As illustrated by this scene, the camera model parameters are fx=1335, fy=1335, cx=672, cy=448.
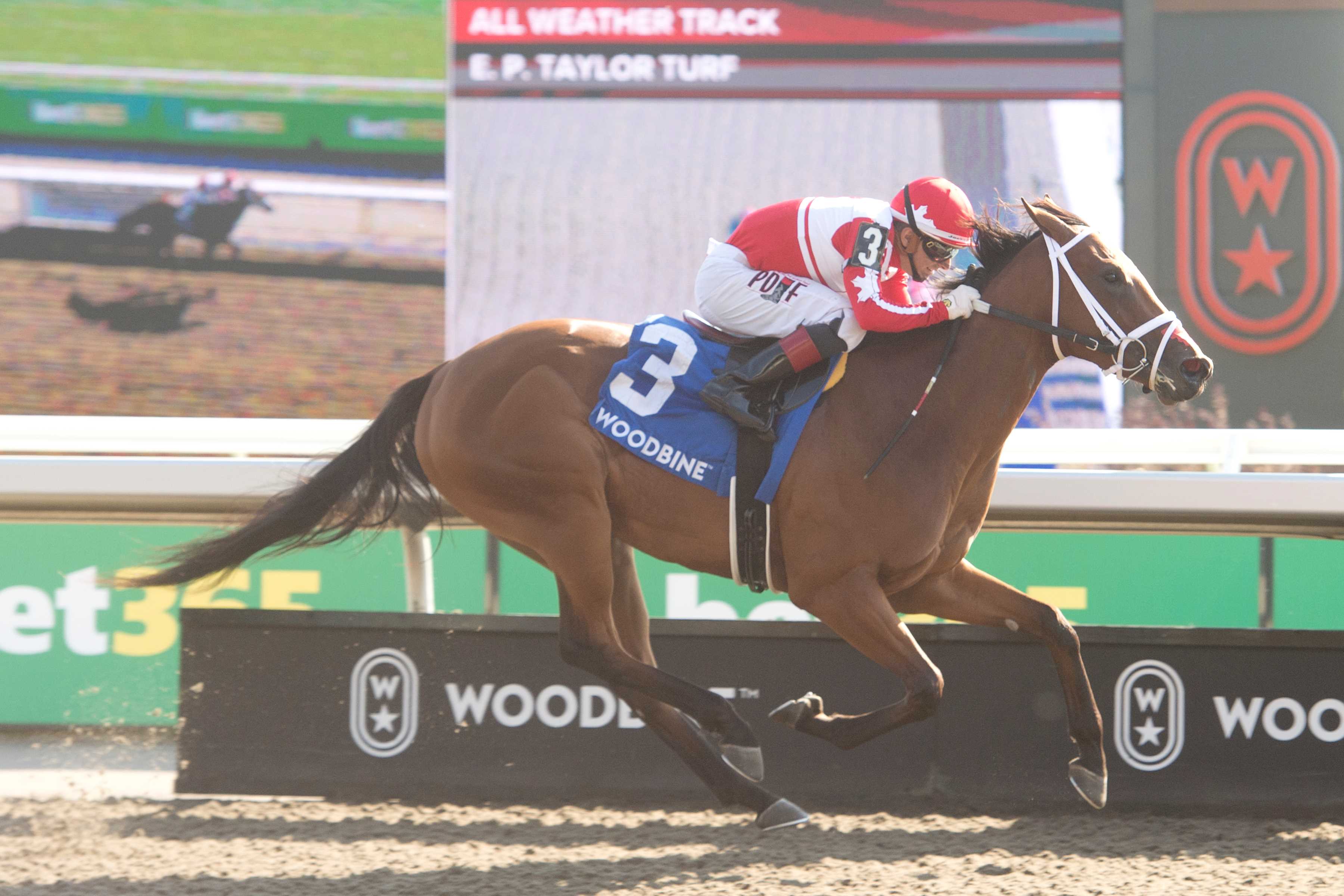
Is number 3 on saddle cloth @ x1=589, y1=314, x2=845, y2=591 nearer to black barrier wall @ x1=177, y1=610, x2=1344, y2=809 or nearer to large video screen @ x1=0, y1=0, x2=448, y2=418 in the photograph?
black barrier wall @ x1=177, y1=610, x2=1344, y2=809

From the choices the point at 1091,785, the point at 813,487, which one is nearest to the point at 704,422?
the point at 813,487

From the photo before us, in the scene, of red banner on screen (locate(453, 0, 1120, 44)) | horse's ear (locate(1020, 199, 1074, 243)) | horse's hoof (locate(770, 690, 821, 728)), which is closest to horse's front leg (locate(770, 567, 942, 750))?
horse's hoof (locate(770, 690, 821, 728))

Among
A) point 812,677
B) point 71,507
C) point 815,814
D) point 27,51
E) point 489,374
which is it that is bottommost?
point 815,814

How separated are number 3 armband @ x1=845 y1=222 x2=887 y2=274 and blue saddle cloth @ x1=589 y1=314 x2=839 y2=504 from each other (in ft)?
0.82

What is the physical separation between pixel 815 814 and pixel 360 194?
22.0 ft

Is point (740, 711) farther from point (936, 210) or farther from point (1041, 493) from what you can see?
point (936, 210)

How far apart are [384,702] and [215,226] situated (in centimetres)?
620

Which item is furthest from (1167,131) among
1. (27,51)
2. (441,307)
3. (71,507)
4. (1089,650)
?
(27,51)

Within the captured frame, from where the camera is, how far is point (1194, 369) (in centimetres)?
308

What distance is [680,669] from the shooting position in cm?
423

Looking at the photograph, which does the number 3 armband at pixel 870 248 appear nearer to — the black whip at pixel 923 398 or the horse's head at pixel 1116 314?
the black whip at pixel 923 398

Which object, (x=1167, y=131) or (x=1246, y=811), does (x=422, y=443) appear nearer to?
(x=1246, y=811)

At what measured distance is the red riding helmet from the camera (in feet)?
10.8

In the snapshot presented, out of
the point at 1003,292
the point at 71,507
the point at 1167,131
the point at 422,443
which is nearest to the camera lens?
the point at 1003,292
